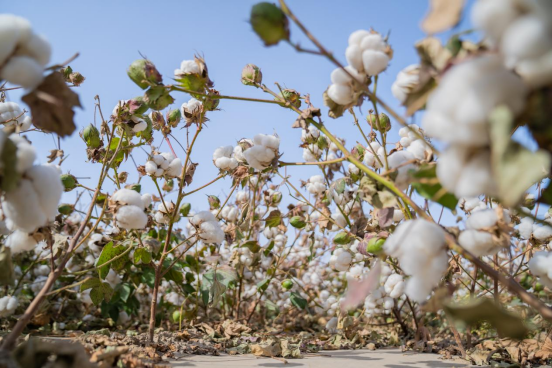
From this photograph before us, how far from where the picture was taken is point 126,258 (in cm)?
147

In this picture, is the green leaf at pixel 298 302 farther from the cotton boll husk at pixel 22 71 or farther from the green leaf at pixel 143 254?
the cotton boll husk at pixel 22 71

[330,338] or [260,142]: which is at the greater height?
[260,142]

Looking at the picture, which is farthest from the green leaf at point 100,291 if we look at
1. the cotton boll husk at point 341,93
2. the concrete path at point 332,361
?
the cotton boll husk at point 341,93

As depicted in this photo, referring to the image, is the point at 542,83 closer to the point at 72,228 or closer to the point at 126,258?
the point at 126,258

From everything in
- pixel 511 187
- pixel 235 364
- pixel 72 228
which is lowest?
pixel 235 364

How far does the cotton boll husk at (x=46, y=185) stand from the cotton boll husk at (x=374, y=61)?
51 centimetres

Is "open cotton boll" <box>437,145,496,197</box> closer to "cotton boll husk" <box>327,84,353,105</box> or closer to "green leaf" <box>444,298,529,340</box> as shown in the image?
"green leaf" <box>444,298,529,340</box>

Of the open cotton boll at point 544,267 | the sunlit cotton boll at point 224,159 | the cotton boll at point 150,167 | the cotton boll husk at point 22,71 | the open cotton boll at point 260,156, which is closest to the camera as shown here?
the cotton boll husk at point 22,71

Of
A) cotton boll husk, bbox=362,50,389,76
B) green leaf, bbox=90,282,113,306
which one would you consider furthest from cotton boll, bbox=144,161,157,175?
cotton boll husk, bbox=362,50,389,76

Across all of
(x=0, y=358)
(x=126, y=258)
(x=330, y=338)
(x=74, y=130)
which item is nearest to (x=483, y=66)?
(x=74, y=130)

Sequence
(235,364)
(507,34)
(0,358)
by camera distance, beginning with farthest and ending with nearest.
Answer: (235,364), (0,358), (507,34)

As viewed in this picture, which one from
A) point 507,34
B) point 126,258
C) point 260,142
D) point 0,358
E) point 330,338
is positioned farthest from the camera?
point 330,338

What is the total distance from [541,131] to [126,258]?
1.37 metres

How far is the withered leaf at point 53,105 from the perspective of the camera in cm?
55
